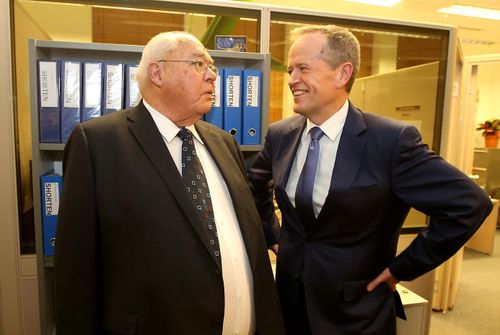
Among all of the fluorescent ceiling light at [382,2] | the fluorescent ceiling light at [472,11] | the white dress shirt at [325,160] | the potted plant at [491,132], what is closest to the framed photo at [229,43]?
the white dress shirt at [325,160]

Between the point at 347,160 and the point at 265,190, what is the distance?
19.1 inches

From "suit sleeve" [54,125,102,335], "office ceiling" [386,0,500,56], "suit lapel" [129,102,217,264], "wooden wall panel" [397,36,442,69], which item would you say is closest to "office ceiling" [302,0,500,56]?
"office ceiling" [386,0,500,56]

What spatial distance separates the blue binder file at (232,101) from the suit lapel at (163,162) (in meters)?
0.57

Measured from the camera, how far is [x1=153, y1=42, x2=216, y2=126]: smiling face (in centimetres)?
116

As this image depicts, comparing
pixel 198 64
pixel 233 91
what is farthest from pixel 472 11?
pixel 198 64

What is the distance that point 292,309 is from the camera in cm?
133

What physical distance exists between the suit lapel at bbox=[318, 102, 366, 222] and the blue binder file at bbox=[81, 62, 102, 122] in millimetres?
960

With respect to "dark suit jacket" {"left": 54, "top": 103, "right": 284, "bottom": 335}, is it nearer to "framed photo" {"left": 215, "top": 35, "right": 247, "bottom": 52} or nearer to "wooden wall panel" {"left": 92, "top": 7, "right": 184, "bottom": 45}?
"framed photo" {"left": 215, "top": 35, "right": 247, "bottom": 52}

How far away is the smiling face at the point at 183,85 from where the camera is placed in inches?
45.6

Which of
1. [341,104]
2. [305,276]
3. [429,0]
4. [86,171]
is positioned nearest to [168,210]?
[86,171]

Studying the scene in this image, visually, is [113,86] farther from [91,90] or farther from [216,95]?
[216,95]

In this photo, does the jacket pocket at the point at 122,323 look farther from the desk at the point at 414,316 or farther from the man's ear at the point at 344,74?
the desk at the point at 414,316

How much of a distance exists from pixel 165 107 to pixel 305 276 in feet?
2.37

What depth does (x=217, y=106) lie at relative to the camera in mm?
1631
